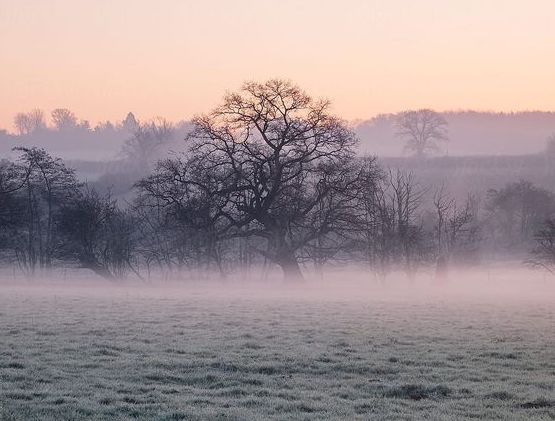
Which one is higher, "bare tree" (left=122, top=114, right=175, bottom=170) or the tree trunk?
"bare tree" (left=122, top=114, right=175, bottom=170)

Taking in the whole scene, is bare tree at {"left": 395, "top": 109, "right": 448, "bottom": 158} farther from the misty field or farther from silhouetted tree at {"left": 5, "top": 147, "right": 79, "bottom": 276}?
the misty field

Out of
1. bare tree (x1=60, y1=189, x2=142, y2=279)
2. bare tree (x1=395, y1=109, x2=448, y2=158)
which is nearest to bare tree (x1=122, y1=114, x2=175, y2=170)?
bare tree (x1=395, y1=109, x2=448, y2=158)

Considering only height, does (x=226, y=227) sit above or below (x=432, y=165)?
below

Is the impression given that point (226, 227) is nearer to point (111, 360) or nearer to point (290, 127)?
point (290, 127)

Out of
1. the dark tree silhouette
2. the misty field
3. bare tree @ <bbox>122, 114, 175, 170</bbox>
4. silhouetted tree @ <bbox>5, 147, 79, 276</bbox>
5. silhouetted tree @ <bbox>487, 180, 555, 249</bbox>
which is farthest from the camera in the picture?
bare tree @ <bbox>122, 114, 175, 170</bbox>

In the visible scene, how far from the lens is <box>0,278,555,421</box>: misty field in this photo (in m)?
11.1

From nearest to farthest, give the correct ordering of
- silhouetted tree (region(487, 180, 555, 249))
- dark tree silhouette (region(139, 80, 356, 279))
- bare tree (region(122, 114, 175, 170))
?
dark tree silhouette (region(139, 80, 356, 279)) → silhouetted tree (region(487, 180, 555, 249)) → bare tree (region(122, 114, 175, 170))

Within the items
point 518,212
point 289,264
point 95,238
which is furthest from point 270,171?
point 518,212

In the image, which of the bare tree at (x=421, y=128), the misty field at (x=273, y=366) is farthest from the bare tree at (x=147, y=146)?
the misty field at (x=273, y=366)

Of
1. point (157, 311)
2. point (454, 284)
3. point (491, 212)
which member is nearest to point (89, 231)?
point (454, 284)

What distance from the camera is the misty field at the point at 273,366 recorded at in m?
11.1

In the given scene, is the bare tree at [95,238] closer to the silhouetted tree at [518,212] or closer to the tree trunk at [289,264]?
the tree trunk at [289,264]

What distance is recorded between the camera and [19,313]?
23125 mm

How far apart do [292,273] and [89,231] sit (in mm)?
15775
